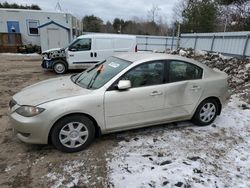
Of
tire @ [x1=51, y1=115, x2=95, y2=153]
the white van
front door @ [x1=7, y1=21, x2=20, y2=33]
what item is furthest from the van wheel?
front door @ [x1=7, y1=21, x2=20, y2=33]

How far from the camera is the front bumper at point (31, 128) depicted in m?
3.21

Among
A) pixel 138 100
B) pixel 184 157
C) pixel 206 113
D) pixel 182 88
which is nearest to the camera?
pixel 184 157

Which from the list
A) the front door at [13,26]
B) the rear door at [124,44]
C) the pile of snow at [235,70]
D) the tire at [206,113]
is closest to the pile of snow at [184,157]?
the tire at [206,113]

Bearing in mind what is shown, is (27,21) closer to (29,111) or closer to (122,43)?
(122,43)

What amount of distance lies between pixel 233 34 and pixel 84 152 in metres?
10.3

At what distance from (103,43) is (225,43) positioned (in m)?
6.40

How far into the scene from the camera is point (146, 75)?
3.89m

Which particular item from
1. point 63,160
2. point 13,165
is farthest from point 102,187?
point 13,165

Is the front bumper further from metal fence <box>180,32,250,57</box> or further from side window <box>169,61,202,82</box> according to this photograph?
metal fence <box>180,32,250,57</box>

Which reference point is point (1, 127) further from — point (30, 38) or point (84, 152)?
point (30, 38)

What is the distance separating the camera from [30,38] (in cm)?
2241

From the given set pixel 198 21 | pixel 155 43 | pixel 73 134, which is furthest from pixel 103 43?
pixel 198 21

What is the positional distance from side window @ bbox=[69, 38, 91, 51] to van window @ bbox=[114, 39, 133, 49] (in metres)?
1.32

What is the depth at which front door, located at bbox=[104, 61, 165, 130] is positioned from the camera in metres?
3.59
